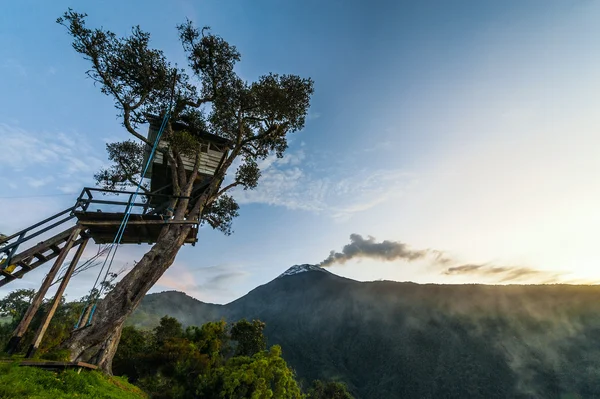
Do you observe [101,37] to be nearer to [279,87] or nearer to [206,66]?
[206,66]

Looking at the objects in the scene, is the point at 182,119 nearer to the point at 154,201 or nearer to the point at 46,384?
the point at 154,201

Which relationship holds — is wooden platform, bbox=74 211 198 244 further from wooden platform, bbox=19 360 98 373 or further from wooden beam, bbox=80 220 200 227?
wooden platform, bbox=19 360 98 373

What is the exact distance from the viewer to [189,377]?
2091cm

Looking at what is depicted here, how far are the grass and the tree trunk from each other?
1.79 m

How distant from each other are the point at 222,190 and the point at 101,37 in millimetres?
10889

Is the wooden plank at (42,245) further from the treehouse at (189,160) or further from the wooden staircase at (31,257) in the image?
the treehouse at (189,160)

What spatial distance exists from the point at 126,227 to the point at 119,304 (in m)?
4.87

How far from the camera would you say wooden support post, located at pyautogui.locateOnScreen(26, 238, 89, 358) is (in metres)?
8.76

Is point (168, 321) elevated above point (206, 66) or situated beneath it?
situated beneath

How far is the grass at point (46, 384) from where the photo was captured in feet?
19.6

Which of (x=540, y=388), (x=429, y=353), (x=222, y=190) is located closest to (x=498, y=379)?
(x=540, y=388)

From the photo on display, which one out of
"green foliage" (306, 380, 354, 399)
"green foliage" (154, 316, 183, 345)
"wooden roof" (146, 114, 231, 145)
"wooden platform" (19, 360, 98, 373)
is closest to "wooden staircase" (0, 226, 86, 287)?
"wooden platform" (19, 360, 98, 373)

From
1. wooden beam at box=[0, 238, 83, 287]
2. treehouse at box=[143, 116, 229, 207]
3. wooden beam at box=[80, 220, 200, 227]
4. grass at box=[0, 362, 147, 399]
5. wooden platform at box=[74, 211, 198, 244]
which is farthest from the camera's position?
treehouse at box=[143, 116, 229, 207]

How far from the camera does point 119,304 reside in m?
11.8
